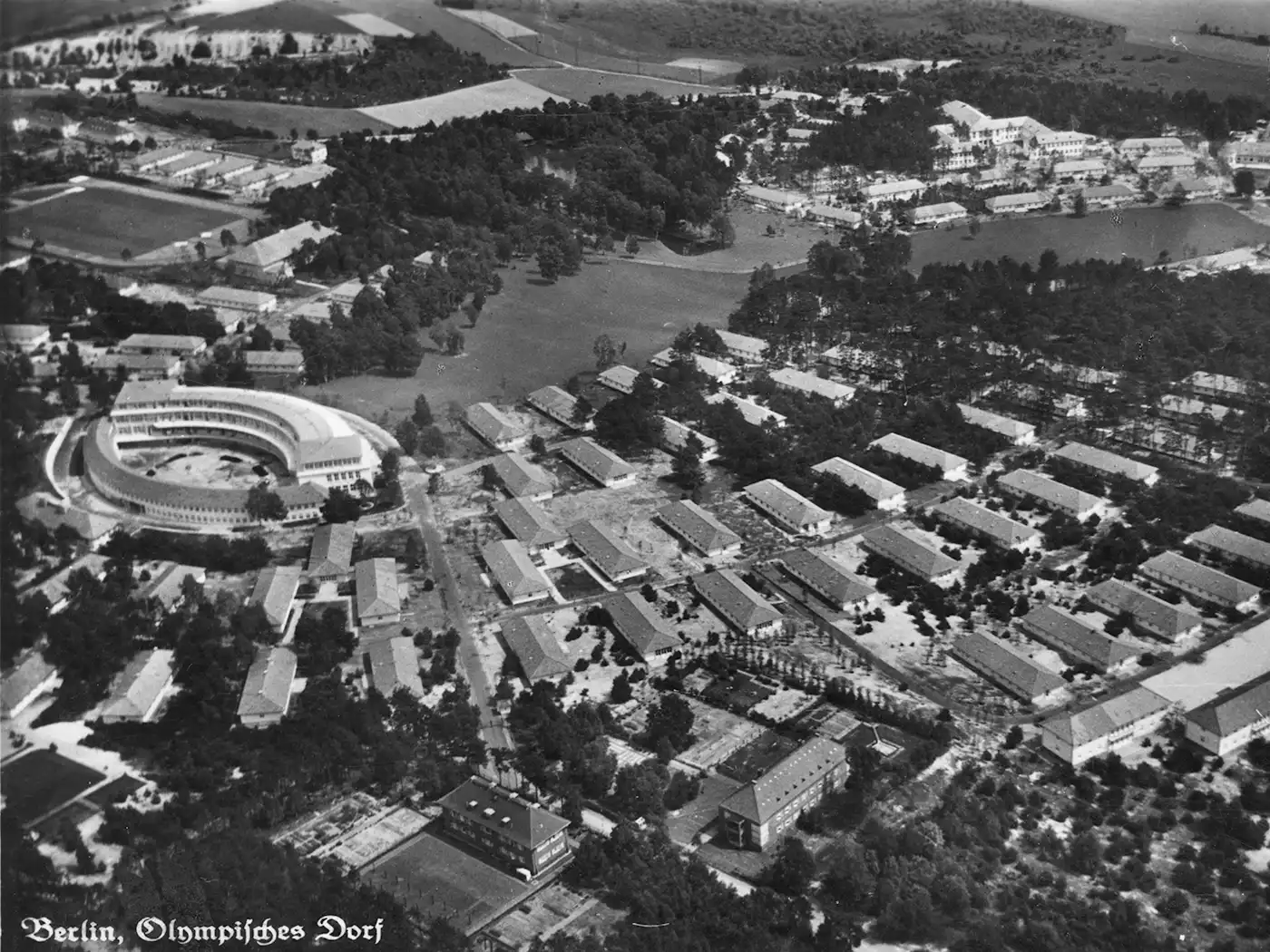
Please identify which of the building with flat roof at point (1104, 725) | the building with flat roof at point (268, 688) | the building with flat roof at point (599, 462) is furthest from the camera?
the building with flat roof at point (599, 462)

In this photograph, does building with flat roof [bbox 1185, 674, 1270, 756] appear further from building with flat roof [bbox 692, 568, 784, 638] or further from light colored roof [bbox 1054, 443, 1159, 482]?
light colored roof [bbox 1054, 443, 1159, 482]

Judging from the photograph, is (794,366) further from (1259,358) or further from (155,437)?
(155,437)

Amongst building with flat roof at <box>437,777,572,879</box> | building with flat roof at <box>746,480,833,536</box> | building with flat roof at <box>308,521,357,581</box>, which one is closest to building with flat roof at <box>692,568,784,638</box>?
building with flat roof at <box>746,480,833,536</box>

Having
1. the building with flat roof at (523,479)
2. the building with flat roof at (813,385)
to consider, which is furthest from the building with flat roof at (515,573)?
the building with flat roof at (813,385)

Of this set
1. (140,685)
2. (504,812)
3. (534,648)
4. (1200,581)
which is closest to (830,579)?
(534,648)

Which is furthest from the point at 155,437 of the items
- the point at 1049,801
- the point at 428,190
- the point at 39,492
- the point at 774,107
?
the point at 774,107

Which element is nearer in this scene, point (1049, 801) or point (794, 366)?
point (1049, 801)

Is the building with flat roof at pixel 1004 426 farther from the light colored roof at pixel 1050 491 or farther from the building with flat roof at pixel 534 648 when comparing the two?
the building with flat roof at pixel 534 648
